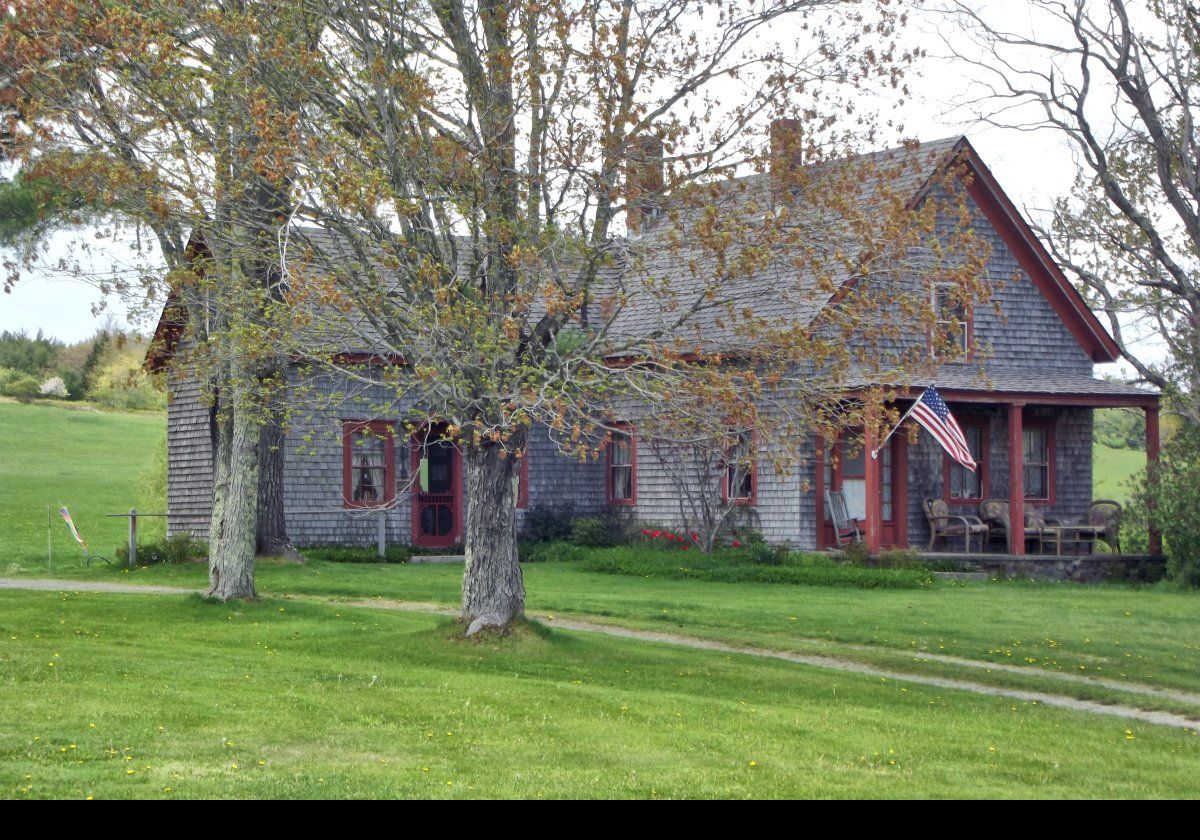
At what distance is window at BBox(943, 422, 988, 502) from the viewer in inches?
1129

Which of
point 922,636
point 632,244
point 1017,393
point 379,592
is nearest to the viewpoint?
point 632,244

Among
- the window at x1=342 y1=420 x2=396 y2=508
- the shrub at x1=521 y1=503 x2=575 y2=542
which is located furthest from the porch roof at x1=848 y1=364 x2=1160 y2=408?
the window at x1=342 y1=420 x2=396 y2=508

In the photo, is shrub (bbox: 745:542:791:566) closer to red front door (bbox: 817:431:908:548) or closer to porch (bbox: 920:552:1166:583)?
red front door (bbox: 817:431:908:548)

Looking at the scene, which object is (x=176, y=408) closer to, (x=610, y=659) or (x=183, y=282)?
(x=183, y=282)

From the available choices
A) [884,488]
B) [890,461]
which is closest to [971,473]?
[890,461]

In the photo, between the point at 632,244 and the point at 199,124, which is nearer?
the point at 632,244

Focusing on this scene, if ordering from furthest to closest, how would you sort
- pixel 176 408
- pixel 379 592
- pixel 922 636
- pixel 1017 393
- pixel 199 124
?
pixel 176 408 → pixel 1017 393 → pixel 379 592 → pixel 922 636 → pixel 199 124

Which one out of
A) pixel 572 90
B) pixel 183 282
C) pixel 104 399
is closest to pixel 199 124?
pixel 183 282

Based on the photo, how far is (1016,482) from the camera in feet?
86.3

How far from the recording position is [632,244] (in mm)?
13992

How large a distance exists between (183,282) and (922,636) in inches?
377

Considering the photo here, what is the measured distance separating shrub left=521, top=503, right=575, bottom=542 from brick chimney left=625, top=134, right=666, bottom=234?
15779 millimetres

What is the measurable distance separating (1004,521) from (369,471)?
12273mm

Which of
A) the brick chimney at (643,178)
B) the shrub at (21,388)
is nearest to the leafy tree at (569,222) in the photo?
the brick chimney at (643,178)
